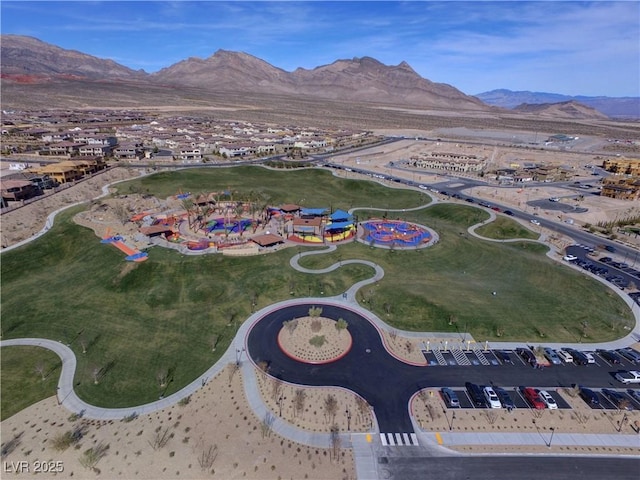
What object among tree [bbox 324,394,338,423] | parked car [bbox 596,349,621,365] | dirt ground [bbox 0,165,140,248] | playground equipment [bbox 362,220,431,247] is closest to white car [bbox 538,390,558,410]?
parked car [bbox 596,349,621,365]

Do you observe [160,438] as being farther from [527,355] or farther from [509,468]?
[527,355]

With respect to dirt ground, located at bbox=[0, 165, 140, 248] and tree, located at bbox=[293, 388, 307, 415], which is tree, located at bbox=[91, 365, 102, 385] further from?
dirt ground, located at bbox=[0, 165, 140, 248]

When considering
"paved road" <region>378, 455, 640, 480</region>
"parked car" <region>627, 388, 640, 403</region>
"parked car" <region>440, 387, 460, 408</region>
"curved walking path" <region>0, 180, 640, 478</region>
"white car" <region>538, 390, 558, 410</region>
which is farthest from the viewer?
"parked car" <region>627, 388, 640, 403</region>

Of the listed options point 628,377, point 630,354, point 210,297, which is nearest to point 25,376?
point 210,297

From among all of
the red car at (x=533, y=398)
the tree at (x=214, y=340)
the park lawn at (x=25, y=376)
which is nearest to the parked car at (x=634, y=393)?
the red car at (x=533, y=398)

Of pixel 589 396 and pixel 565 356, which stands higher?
pixel 565 356
